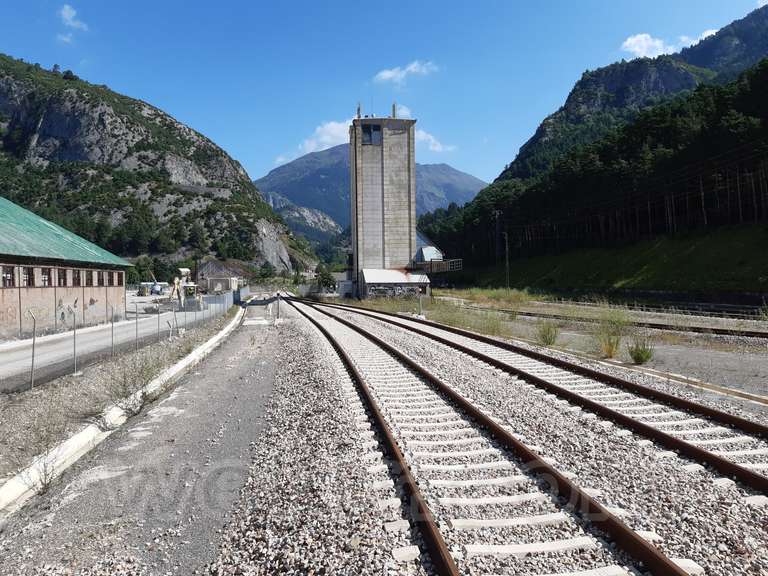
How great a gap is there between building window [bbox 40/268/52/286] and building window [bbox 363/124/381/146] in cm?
4481

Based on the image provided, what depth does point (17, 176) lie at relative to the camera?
165 meters

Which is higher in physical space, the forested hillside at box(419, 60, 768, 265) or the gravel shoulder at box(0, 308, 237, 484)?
the forested hillside at box(419, 60, 768, 265)

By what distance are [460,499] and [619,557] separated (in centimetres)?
147

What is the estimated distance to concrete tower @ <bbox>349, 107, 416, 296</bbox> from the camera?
205ft

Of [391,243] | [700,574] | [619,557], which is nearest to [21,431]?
[619,557]

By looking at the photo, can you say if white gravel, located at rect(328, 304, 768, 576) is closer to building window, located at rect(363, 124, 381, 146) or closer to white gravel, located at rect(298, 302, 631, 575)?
white gravel, located at rect(298, 302, 631, 575)

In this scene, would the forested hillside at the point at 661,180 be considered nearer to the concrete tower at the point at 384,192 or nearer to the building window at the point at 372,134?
the concrete tower at the point at 384,192

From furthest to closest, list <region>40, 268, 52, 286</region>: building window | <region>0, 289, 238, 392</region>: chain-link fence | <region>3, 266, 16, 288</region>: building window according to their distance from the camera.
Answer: <region>40, 268, 52, 286</region>: building window → <region>3, 266, 16, 288</region>: building window → <region>0, 289, 238, 392</region>: chain-link fence

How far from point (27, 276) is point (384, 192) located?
148 feet

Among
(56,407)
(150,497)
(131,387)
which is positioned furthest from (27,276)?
(150,497)

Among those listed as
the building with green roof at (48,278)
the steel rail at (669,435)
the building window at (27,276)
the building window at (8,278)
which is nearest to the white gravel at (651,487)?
the steel rail at (669,435)

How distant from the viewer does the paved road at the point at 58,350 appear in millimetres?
12867

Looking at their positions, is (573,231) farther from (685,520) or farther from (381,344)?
(685,520)

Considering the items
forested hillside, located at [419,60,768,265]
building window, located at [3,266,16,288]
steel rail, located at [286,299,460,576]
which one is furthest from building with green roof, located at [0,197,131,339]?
forested hillside, located at [419,60,768,265]
